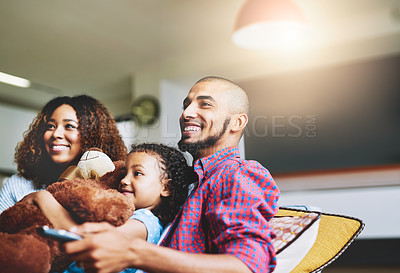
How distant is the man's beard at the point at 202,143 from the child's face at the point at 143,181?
5cm

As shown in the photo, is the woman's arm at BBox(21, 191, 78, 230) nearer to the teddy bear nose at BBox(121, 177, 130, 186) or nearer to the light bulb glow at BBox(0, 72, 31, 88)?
the teddy bear nose at BBox(121, 177, 130, 186)

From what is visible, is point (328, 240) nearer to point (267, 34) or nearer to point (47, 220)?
point (47, 220)

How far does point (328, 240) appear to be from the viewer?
0.77 meters

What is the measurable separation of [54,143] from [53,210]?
18cm

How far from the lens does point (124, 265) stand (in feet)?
1.44

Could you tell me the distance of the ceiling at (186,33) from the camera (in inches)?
56.4

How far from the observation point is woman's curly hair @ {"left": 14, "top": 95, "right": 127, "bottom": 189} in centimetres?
69

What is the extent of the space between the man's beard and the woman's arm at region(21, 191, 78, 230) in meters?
0.22

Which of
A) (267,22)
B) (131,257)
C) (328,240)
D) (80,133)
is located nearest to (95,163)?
(80,133)

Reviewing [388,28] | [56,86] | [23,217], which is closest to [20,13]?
[56,86]

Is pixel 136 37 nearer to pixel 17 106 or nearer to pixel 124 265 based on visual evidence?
pixel 17 106

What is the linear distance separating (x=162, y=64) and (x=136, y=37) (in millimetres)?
358

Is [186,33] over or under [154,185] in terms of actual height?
over

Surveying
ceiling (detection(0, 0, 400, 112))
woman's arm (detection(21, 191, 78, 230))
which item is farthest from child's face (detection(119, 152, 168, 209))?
ceiling (detection(0, 0, 400, 112))
